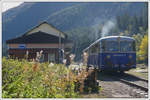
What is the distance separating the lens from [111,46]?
16906 mm

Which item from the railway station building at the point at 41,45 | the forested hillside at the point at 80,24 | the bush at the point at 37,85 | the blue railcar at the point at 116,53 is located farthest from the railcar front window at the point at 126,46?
the forested hillside at the point at 80,24

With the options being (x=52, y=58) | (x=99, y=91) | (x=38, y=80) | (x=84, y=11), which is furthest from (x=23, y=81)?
(x=84, y=11)

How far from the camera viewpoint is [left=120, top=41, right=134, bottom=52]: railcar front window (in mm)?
16783

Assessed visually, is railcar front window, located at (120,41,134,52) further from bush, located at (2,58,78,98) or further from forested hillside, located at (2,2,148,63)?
forested hillside, located at (2,2,148,63)

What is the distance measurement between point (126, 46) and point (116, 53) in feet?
2.69

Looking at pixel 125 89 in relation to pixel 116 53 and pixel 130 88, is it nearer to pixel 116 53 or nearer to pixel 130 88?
pixel 130 88

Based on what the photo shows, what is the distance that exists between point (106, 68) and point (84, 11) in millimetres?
185278

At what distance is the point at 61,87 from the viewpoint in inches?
241

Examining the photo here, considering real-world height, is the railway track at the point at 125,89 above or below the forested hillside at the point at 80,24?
below

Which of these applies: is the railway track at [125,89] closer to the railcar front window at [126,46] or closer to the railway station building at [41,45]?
the railway station building at [41,45]

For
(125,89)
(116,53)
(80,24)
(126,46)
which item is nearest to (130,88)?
(125,89)

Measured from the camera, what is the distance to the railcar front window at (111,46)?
54.8 ft

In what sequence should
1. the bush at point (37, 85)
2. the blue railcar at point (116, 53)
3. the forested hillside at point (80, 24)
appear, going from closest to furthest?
1. the bush at point (37, 85)
2. the blue railcar at point (116, 53)
3. the forested hillside at point (80, 24)

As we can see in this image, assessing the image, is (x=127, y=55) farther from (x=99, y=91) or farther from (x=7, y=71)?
(x=7, y=71)
